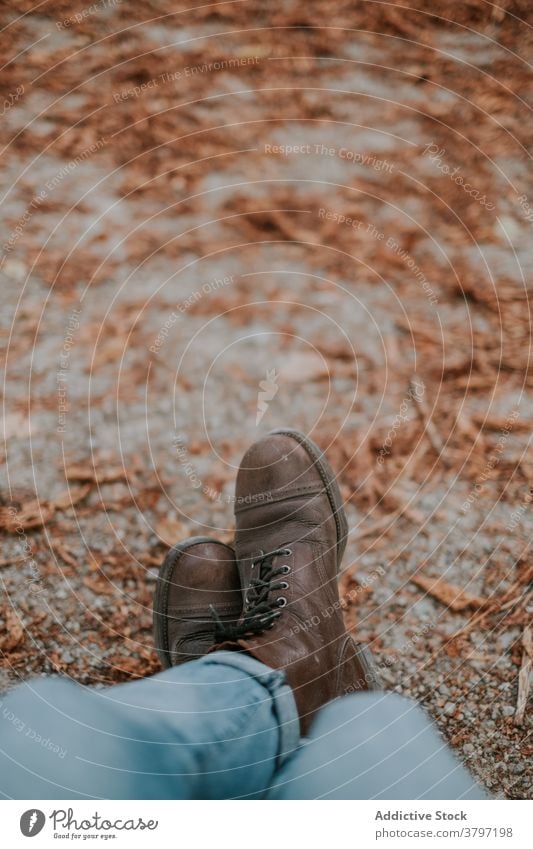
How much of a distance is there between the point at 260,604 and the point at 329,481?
0.45ft

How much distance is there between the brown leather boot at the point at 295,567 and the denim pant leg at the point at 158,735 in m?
0.05

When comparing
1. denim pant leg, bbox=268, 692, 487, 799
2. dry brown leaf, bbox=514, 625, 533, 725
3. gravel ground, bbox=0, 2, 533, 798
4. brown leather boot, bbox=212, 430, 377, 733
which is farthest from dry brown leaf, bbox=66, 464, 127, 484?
dry brown leaf, bbox=514, 625, 533, 725

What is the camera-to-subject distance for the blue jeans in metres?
0.52

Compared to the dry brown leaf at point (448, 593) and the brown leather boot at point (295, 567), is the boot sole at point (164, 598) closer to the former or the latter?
the brown leather boot at point (295, 567)

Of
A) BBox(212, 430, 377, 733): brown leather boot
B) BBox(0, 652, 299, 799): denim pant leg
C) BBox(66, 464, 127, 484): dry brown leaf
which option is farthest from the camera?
BBox(66, 464, 127, 484): dry brown leaf

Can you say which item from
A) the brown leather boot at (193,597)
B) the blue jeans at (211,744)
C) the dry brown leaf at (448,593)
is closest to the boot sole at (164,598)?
the brown leather boot at (193,597)

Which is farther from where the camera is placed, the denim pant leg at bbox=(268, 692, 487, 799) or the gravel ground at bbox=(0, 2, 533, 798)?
the gravel ground at bbox=(0, 2, 533, 798)

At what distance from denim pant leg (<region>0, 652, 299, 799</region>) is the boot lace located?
0.21 feet

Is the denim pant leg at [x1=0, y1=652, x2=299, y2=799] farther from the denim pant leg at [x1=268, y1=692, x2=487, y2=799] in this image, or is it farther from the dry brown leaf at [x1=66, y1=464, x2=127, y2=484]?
the dry brown leaf at [x1=66, y1=464, x2=127, y2=484]

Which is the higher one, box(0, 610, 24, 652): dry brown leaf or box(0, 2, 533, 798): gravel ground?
box(0, 2, 533, 798): gravel ground

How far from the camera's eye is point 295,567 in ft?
2.32

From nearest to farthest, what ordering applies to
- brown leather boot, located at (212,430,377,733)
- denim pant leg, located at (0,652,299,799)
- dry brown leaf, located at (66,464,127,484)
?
denim pant leg, located at (0,652,299,799)
brown leather boot, located at (212,430,377,733)
dry brown leaf, located at (66,464,127,484)
